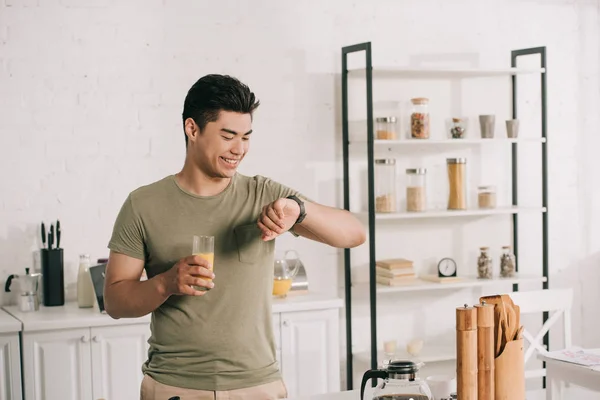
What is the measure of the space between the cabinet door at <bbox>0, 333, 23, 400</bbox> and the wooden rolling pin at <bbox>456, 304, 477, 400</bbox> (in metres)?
2.04

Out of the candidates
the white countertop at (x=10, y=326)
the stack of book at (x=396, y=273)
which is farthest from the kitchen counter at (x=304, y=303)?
the white countertop at (x=10, y=326)

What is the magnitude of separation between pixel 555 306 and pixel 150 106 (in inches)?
77.0

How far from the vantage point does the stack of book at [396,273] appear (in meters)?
4.15

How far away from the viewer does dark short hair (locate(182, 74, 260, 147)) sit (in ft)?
7.68

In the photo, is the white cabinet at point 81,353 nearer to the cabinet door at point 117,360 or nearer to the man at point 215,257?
the cabinet door at point 117,360

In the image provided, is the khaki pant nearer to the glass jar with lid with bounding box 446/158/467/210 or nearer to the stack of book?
the stack of book

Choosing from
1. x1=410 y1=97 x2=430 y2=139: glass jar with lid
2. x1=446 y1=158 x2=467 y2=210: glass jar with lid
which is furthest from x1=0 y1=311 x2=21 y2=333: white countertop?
x1=446 y1=158 x2=467 y2=210: glass jar with lid

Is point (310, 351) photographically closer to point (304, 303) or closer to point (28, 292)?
point (304, 303)

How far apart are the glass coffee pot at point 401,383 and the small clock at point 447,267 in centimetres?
251

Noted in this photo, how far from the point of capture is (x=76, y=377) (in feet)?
11.3

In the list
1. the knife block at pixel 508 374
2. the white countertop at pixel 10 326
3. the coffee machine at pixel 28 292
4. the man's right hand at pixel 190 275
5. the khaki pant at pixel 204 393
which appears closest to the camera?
the knife block at pixel 508 374

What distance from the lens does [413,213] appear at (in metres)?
4.15

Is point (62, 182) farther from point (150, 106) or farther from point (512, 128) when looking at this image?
point (512, 128)

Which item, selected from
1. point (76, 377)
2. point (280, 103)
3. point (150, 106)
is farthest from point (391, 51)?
point (76, 377)
